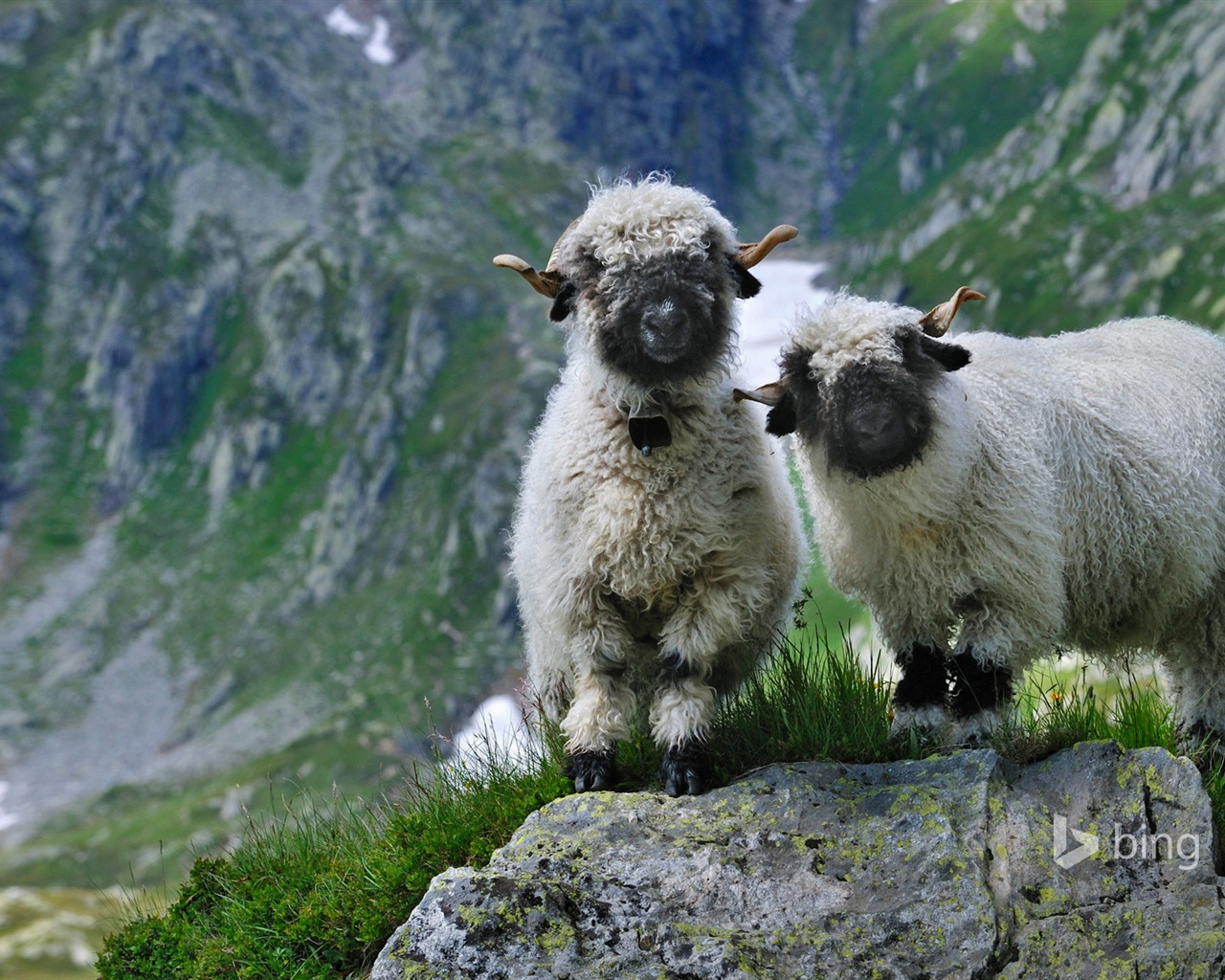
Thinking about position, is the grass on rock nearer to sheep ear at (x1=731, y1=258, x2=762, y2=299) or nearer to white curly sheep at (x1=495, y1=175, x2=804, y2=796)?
white curly sheep at (x1=495, y1=175, x2=804, y2=796)

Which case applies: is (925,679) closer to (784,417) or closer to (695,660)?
(695,660)

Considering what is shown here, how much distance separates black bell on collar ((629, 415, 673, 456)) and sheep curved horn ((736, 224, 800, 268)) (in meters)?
1.35

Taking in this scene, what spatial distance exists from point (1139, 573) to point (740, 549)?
Answer: 125 inches

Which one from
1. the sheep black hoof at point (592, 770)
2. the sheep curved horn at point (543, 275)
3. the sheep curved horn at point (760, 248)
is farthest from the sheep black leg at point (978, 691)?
the sheep curved horn at point (543, 275)

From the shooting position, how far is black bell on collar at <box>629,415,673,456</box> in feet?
27.4

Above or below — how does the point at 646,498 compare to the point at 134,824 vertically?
above

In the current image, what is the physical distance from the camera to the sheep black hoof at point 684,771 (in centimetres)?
806

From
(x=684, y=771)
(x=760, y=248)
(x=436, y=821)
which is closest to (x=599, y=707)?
(x=684, y=771)

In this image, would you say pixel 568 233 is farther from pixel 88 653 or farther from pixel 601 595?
pixel 88 653

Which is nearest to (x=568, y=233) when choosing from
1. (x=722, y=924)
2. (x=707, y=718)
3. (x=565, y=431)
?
(x=565, y=431)

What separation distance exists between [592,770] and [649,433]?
8.02 feet

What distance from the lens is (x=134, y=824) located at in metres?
155

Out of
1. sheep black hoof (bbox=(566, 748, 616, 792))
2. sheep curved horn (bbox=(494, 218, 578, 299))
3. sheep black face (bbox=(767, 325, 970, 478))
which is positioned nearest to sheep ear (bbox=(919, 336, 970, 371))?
sheep black face (bbox=(767, 325, 970, 478))

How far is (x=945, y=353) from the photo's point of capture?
8297mm
